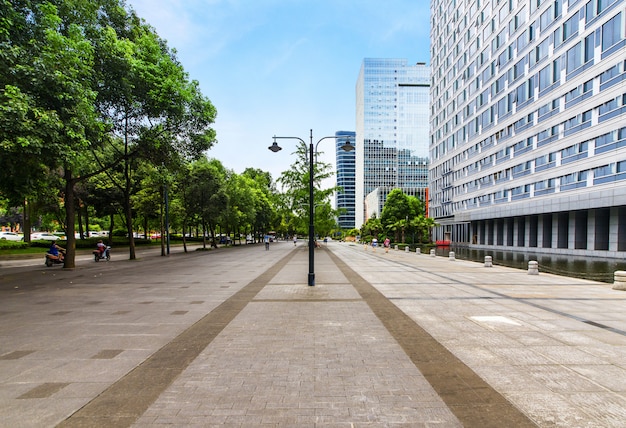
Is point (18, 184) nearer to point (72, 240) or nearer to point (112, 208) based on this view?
point (72, 240)

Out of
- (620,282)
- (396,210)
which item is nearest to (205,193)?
(620,282)

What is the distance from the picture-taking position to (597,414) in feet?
12.6

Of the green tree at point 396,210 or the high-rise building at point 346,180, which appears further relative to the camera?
the high-rise building at point 346,180

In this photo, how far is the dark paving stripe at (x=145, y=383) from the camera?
3799mm

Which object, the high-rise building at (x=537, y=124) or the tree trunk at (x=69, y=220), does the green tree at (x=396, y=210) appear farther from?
the tree trunk at (x=69, y=220)

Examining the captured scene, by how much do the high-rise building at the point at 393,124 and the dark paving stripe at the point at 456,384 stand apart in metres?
143

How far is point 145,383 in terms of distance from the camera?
4.68 metres

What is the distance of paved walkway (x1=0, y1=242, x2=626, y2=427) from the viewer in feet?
12.8

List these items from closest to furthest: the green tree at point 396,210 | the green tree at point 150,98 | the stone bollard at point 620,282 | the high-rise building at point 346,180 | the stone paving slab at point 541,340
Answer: the stone paving slab at point 541,340, the stone bollard at point 620,282, the green tree at point 150,98, the green tree at point 396,210, the high-rise building at point 346,180

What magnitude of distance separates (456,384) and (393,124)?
501 feet

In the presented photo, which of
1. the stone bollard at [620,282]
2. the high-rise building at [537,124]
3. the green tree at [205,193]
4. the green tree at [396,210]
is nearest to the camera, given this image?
the stone bollard at [620,282]

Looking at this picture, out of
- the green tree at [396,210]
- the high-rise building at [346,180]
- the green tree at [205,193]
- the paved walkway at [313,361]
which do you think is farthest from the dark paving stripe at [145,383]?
the high-rise building at [346,180]

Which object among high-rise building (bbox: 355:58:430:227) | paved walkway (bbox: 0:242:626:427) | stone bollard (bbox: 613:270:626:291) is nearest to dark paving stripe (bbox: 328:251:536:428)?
paved walkway (bbox: 0:242:626:427)

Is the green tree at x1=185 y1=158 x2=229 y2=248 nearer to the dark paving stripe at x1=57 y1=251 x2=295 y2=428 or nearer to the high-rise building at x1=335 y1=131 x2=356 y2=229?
the dark paving stripe at x1=57 y1=251 x2=295 y2=428
